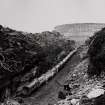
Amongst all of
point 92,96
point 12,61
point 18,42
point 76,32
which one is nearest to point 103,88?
point 92,96

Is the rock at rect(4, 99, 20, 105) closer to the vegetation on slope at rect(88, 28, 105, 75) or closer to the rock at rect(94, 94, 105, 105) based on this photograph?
the rock at rect(94, 94, 105, 105)

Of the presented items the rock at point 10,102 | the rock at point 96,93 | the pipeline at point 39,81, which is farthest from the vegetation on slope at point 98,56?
the rock at point 10,102

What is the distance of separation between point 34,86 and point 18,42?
2.42m

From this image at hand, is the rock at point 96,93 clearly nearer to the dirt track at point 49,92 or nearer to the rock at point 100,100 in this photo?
the rock at point 100,100

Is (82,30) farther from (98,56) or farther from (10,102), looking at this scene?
(10,102)

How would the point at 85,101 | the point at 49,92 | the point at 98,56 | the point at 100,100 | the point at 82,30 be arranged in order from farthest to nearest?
the point at 82,30, the point at 49,92, the point at 98,56, the point at 85,101, the point at 100,100

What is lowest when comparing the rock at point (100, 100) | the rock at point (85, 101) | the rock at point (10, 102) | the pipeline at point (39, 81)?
the rock at point (10, 102)

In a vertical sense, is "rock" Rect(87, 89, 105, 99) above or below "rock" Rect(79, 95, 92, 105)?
above

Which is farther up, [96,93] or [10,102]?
[96,93]

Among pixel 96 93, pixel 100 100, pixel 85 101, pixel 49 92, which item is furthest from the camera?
pixel 49 92

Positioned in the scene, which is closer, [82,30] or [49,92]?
[49,92]

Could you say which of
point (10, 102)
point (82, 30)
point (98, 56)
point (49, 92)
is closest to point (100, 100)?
point (98, 56)

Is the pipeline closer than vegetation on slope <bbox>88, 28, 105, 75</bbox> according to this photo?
No

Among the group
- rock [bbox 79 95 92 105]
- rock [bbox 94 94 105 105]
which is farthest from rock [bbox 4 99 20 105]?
rock [bbox 94 94 105 105]
